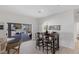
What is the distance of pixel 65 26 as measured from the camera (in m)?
1.42

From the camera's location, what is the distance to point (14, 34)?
4.55ft

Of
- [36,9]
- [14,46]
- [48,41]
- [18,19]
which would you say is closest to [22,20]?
[18,19]

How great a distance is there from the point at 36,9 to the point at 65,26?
59cm

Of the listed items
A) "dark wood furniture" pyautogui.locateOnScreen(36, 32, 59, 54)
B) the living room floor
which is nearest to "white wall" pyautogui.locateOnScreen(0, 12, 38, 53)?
the living room floor

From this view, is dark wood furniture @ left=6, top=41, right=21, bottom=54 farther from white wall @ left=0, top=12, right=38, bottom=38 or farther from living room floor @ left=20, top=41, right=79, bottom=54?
white wall @ left=0, top=12, right=38, bottom=38

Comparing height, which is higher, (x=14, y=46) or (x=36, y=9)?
(x=36, y=9)

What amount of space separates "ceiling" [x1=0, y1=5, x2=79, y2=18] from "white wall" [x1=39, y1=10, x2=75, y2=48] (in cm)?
9

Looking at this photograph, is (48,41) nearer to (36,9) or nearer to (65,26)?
(65,26)

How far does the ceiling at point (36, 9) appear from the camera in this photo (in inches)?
53.0

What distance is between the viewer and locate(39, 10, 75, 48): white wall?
140cm

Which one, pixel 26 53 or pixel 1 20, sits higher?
pixel 1 20
